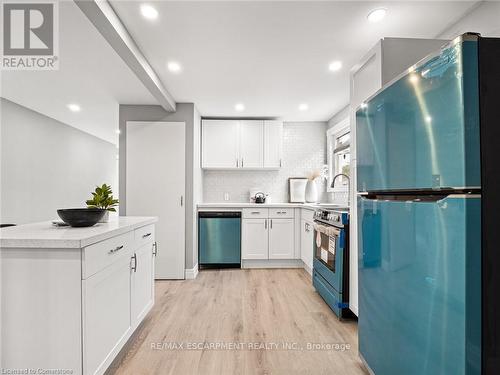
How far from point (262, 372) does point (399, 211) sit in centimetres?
133

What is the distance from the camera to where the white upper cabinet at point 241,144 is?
4438 mm

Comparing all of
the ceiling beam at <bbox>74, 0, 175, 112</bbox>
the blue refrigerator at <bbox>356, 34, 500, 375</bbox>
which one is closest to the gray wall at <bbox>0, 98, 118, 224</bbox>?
the ceiling beam at <bbox>74, 0, 175, 112</bbox>

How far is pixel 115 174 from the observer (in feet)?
25.9

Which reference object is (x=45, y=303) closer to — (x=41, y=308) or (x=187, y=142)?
(x=41, y=308)

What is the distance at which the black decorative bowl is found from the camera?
1660mm

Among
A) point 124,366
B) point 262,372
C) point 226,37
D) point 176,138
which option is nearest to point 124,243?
point 124,366

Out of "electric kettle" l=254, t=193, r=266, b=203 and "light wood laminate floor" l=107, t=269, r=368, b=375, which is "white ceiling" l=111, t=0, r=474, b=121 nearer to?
"electric kettle" l=254, t=193, r=266, b=203

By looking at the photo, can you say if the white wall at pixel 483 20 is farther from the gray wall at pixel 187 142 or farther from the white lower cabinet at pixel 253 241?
the white lower cabinet at pixel 253 241

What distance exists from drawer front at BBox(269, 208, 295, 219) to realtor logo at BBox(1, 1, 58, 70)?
3.15 metres

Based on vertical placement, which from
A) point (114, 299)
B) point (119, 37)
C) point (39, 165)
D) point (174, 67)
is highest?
point (174, 67)

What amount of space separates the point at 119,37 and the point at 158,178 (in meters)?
2.04

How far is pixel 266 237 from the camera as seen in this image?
13.7 ft

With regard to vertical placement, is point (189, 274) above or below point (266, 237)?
below

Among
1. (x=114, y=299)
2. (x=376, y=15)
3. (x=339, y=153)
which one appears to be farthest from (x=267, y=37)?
(x=339, y=153)
